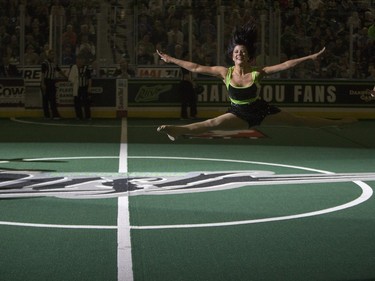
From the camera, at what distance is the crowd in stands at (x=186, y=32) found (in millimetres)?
25953

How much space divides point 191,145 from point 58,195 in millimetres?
7187

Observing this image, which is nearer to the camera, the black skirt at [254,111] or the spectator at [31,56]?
the black skirt at [254,111]

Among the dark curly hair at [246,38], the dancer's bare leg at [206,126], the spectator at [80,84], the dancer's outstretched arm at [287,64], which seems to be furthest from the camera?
the spectator at [80,84]

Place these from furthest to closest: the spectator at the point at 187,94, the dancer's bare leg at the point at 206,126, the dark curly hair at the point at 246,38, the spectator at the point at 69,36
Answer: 1. the spectator at the point at 69,36
2. the spectator at the point at 187,94
3. the dark curly hair at the point at 246,38
4. the dancer's bare leg at the point at 206,126

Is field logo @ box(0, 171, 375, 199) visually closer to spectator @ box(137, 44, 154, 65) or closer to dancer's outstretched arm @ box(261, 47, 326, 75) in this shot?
dancer's outstretched arm @ box(261, 47, 326, 75)

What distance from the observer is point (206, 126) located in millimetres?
9891

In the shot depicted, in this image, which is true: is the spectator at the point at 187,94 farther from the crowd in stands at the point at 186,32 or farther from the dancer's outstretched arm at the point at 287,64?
the dancer's outstretched arm at the point at 287,64

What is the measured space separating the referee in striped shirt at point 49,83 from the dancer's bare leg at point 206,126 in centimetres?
1550

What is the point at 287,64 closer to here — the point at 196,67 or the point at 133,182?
the point at 196,67

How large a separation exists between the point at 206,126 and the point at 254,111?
2.17 ft

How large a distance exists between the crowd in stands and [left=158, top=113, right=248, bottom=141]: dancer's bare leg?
15.5 metres

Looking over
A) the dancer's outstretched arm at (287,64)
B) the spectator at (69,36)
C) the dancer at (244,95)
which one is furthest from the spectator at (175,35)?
the dancer's outstretched arm at (287,64)

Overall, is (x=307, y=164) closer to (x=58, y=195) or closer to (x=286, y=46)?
(x=58, y=195)

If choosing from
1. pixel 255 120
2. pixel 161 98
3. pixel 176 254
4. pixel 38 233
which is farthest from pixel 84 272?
pixel 161 98
